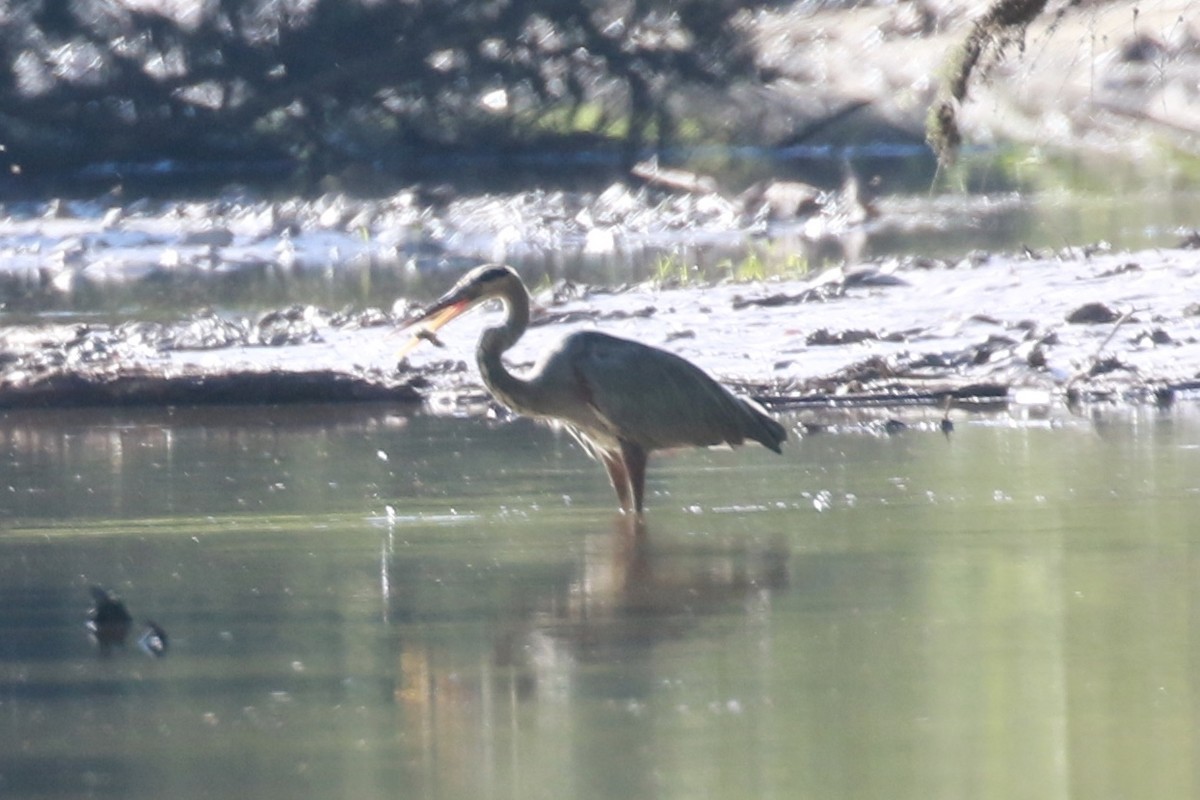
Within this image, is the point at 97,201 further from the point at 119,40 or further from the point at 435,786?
the point at 435,786

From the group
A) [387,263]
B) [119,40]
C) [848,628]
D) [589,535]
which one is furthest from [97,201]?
[848,628]

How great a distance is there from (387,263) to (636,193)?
4.77 metres

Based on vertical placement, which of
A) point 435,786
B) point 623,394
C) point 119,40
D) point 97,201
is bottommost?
point 435,786

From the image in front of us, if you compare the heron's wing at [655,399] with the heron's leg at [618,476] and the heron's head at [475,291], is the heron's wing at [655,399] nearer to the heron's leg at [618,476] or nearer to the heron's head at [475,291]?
the heron's leg at [618,476]

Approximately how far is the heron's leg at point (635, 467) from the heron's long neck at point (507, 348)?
42cm

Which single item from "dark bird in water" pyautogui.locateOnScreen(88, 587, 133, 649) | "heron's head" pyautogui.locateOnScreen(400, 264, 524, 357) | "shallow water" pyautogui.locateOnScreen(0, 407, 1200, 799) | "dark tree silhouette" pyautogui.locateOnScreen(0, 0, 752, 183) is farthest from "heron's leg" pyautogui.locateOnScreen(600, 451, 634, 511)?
"dark tree silhouette" pyautogui.locateOnScreen(0, 0, 752, 183)

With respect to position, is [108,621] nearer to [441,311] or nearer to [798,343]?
[441,311]

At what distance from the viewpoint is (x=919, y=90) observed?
2938cm

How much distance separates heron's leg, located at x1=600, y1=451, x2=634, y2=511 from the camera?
8.95 metres

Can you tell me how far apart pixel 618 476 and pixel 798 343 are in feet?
13.3

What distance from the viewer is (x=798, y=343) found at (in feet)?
42.5

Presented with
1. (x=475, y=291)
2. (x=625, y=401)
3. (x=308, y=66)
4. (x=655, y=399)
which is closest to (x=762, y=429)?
(x=655, y=399)

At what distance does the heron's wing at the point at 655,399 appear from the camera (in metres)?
9.13

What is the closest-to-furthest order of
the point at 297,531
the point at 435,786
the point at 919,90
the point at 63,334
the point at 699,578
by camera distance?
1. the point at 435,786
2. the point at 699,578
3. the point at 297,531
4. the point at 63,334
5. the point at 919,90
